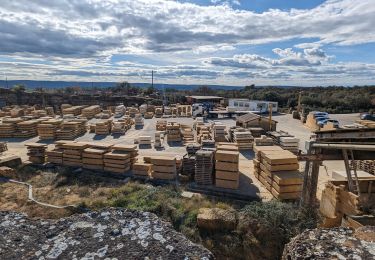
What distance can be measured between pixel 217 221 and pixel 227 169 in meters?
3.57

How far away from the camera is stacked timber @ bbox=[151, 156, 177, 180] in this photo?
15.0 meters

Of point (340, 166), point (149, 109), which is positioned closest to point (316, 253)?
point (340, 166)

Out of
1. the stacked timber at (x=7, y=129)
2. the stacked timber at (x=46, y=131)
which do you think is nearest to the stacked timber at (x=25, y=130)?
the stacked timber at (x=7, y=129)

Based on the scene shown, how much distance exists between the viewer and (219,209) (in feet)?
37.1

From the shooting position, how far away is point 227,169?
13758 mm

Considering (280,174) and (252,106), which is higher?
(252,106)

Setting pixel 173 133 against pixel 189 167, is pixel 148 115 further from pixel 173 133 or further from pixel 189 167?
pixel 189 167

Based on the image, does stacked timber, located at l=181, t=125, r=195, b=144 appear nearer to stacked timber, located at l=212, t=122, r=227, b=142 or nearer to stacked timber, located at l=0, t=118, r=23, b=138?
stacked timber, located at l=212, t=122, r=227, b=142

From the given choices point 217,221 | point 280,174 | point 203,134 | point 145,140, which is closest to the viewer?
point 217,221

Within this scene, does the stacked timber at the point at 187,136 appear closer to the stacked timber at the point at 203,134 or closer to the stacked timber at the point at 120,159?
the stacked timber at the point at 203,134

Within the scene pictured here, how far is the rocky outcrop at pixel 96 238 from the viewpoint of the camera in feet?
8.82

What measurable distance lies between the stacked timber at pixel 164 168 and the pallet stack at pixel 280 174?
435 centimetres

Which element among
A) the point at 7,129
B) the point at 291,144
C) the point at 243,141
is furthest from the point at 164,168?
the point at 7,129

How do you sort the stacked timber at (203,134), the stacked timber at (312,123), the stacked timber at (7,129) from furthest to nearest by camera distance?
the stacked timber at (312,123) < the stacked timber at (7,129) < the stacked timber at (203,134)
